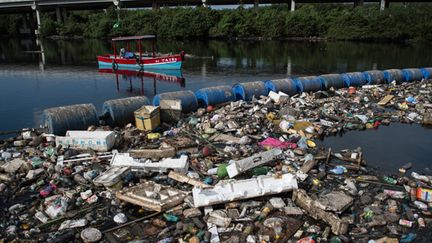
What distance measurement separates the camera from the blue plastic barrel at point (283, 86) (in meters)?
13.6

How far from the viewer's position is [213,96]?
12.3 meters

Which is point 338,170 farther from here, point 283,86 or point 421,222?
point 283,86

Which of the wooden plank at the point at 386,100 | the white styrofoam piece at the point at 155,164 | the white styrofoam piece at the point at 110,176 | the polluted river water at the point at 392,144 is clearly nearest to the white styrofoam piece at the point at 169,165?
the white styrofoam piece at the point at 155,164

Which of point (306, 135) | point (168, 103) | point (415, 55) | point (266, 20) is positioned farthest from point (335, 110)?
point (266, 20)

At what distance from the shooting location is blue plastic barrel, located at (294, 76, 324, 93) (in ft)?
46.5

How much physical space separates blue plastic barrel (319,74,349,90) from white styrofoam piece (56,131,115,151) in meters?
9.90

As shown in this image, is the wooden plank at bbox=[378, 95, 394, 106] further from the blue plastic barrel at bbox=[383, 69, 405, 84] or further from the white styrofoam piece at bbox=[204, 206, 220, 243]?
the white styrofoam piece at bbox=[204, 206, 220, 243]

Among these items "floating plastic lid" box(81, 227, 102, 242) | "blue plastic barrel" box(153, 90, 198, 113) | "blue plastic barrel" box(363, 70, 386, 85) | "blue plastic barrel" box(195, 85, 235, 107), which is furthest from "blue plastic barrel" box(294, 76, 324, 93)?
"floating plastic lid" box(81, 227, 102, 242)

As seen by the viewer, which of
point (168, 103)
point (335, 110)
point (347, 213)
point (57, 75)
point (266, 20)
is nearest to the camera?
point (347, 213)

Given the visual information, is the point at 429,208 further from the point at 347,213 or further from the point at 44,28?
the point at 44,28

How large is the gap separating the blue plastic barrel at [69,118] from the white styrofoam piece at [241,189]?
5058 mm

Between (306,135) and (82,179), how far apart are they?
19.2 feet

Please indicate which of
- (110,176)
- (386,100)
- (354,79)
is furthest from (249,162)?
(354,79)

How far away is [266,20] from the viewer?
54.8 meters
